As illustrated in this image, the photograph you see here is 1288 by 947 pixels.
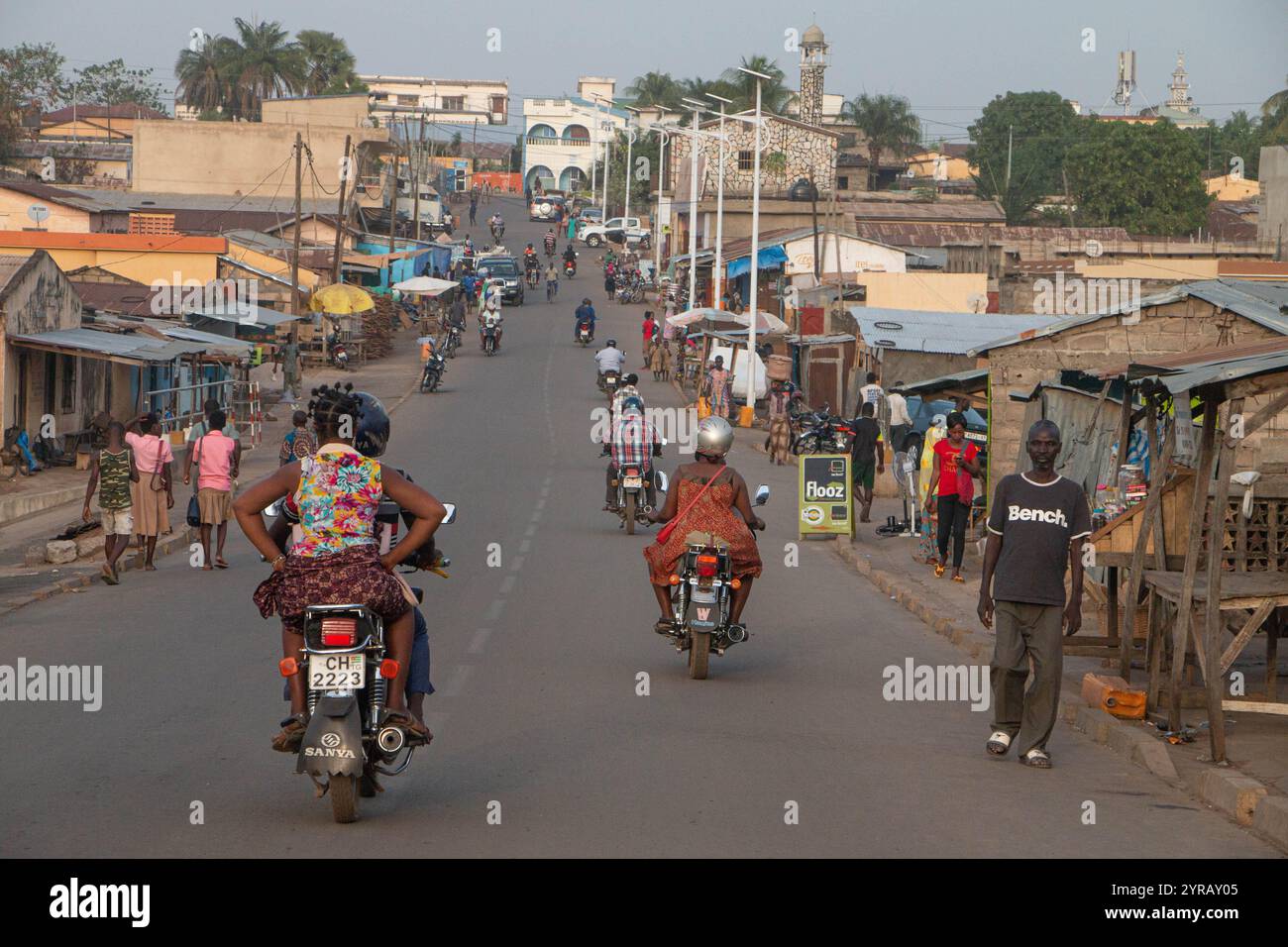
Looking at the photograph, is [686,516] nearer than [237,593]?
Yes

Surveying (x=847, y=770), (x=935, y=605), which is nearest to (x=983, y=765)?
(x=847, y=770)

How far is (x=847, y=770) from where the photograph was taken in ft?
28.5

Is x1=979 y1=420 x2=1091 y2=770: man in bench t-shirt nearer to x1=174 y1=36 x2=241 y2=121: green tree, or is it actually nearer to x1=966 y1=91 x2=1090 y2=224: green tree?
x1=966 y1=91 x2=1090 y2=224: green tree

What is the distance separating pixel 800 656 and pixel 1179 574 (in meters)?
3.36

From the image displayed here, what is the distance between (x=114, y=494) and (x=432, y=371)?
2708cm

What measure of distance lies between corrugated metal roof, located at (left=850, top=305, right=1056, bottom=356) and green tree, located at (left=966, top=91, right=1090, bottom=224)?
2343 inches

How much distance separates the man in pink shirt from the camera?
1780 cm

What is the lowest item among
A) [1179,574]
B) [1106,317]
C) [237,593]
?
[237,593]

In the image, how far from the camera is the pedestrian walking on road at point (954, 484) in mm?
17859

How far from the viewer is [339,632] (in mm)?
6914

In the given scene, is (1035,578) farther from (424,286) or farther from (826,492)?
(424,286)

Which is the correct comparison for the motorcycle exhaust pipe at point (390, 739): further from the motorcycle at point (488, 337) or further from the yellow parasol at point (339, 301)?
the motorcycle at point (488, 337)
